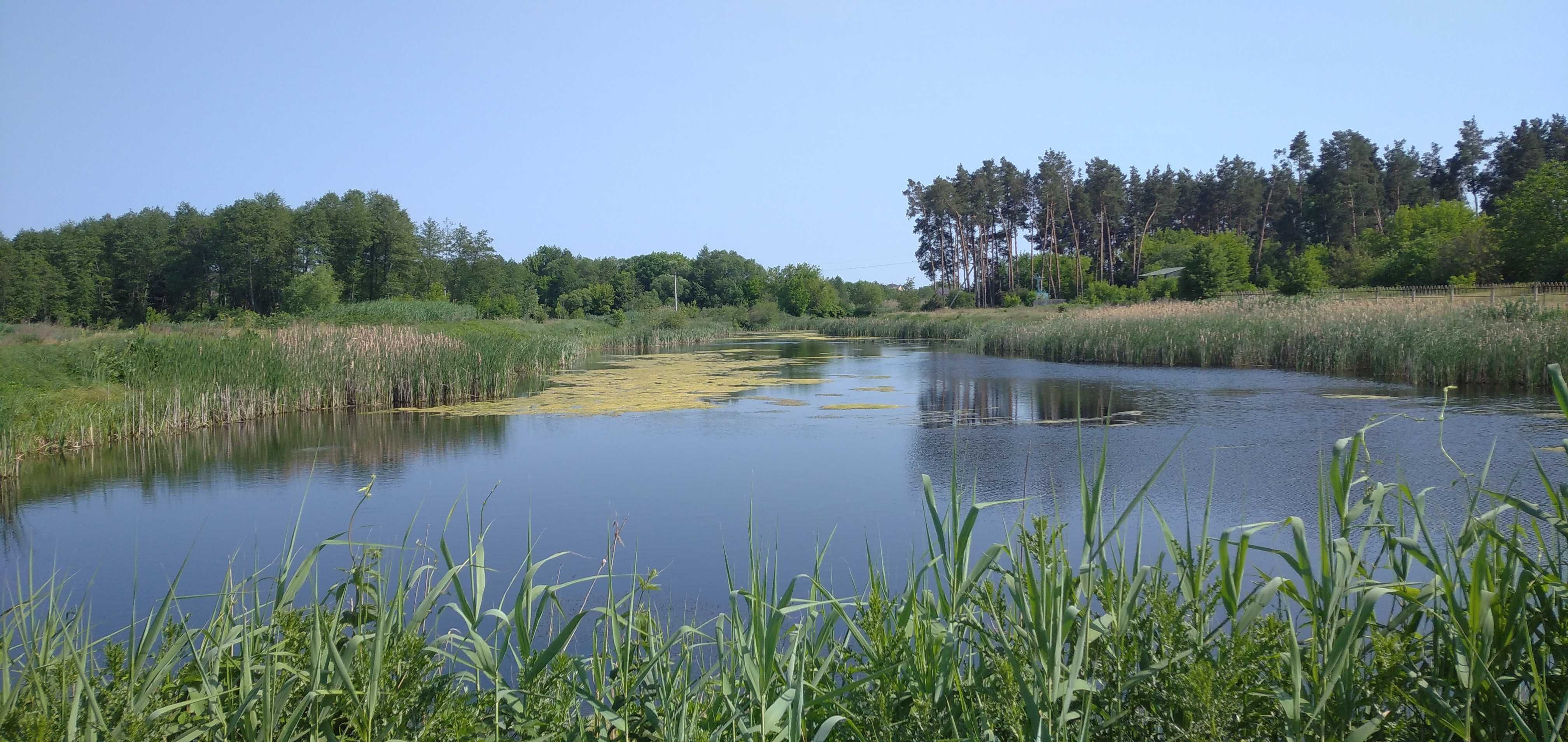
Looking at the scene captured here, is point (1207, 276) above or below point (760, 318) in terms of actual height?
above

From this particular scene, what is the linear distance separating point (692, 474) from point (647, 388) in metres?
9.04

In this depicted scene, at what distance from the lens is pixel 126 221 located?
175 feet

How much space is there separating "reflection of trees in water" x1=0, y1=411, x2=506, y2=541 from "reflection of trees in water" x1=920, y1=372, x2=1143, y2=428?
6.47m

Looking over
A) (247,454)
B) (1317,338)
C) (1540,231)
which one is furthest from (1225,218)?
(247,454)

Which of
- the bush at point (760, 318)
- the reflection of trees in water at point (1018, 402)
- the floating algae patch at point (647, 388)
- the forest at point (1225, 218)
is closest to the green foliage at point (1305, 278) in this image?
the forest at point (1225, 218)

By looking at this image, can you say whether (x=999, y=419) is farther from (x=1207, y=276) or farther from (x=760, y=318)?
(x=760, y=318)

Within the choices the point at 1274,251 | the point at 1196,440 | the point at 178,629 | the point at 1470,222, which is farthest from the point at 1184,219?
the point at 178,629

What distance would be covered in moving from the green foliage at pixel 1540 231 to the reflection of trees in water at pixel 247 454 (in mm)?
30562

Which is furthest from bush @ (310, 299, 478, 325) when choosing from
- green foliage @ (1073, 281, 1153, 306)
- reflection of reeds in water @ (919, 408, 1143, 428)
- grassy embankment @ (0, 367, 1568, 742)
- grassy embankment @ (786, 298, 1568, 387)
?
green foliage @ (1073, 281, 1153, 306)

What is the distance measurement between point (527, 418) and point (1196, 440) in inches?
354

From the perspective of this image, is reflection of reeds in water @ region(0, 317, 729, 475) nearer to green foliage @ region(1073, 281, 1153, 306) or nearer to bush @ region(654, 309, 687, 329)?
bush @ region(654, 309, 687, 329)

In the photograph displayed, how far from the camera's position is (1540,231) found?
28.2 meters

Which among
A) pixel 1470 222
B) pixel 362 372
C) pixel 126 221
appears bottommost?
pixel 362 372

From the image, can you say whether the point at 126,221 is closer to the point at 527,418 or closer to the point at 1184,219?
the point at 527,418
